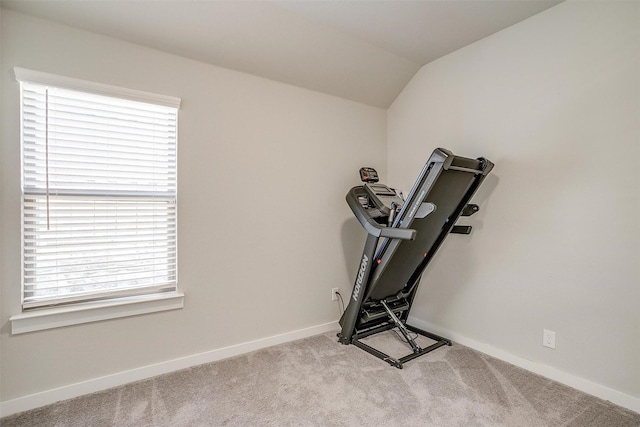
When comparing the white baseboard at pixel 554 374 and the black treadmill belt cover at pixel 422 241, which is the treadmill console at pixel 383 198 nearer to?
the black treadmill belt cover at pixel 422 241

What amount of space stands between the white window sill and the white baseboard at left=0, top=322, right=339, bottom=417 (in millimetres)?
386

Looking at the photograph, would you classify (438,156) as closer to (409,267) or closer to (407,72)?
(409,267)

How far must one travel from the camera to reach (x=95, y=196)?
2.06 meters

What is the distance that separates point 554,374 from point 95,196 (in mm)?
3282

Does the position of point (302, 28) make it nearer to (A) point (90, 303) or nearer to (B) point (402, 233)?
(B) point (402, 233)

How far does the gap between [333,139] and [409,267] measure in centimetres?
139

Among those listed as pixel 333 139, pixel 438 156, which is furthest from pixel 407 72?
pixel 438 156

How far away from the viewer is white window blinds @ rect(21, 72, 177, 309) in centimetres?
190

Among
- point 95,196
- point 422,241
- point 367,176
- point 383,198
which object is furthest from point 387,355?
point 95,196

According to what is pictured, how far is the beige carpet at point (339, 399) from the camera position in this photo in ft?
5.92

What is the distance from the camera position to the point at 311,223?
118 inches

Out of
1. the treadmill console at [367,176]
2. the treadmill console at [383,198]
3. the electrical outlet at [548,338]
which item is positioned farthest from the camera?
the treadmill console at [367,176]

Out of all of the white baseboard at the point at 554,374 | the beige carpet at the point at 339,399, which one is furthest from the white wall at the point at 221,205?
the white baseboard at the point at 554,374

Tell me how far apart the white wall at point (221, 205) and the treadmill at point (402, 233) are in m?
0.49
